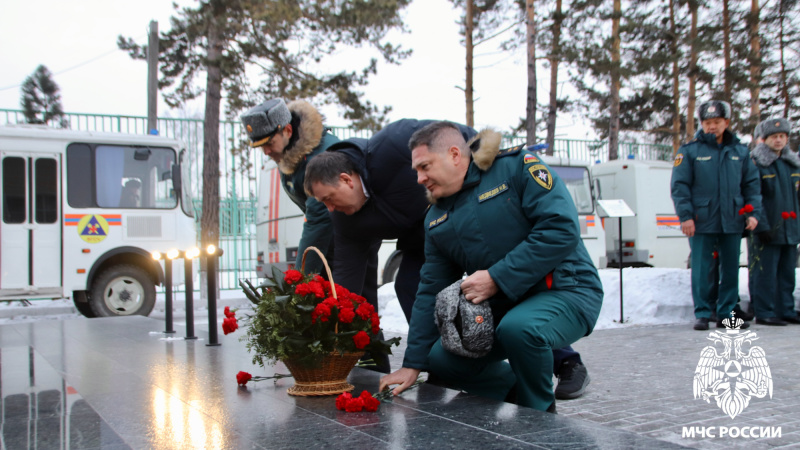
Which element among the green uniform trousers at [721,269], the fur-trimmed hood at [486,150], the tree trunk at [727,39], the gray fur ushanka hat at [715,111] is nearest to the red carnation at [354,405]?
the fur-trimmed hood at [486,150]

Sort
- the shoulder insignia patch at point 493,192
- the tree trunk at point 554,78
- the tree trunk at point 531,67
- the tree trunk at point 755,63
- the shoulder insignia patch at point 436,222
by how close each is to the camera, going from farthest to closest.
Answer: the tree trunk at point 755,63
the tree trunk at point 554,78
the tree trunk at point 531,67
the shoulder insignia patch at point 436,222
the shoulder insignia patch at point 493,192

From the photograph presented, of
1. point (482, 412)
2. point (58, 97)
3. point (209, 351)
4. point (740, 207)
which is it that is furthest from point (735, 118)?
point (58, 97)

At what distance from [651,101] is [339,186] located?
23.1 m

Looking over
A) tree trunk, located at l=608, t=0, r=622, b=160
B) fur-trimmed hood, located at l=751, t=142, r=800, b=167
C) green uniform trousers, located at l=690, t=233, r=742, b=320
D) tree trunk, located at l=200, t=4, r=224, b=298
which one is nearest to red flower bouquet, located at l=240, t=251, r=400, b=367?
green uniform trousers, located at l=690, t=233, r=742, b=320

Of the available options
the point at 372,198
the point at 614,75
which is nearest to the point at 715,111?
the point at 372,198

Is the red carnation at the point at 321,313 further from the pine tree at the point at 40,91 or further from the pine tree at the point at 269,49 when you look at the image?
the pine tree at the point at 40,91

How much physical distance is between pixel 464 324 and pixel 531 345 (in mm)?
292

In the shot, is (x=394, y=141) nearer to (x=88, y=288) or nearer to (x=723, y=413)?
(x=723, y=413)

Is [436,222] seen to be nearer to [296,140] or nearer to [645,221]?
[296,140]

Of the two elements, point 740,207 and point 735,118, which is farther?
point 735,118

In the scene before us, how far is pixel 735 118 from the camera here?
2130cm

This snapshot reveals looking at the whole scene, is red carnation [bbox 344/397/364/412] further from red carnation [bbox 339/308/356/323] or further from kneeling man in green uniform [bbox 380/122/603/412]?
red carnation [bbox 339/308/356/323]

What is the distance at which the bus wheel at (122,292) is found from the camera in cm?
1144

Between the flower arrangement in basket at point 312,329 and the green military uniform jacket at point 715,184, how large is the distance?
16.6 feet
